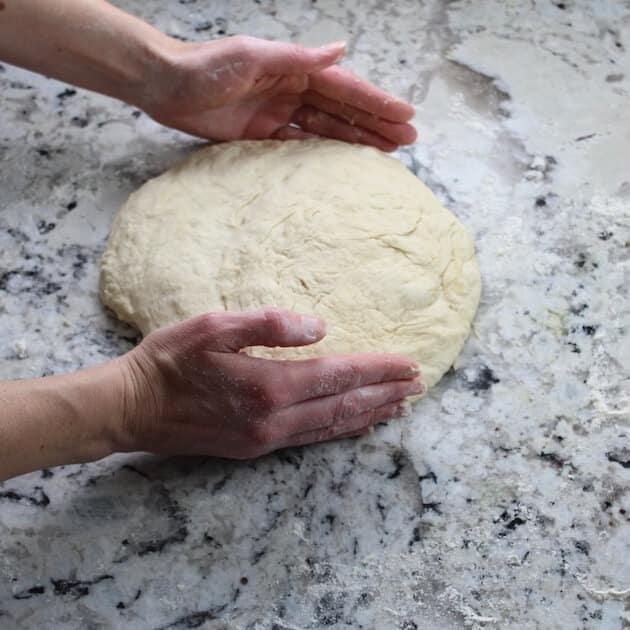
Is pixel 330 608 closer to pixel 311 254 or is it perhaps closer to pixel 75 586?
pixel 75 586

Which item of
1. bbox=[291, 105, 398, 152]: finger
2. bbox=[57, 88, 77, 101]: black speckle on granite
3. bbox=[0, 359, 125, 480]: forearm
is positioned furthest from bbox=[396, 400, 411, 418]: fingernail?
bbox=[57, 88, 77, 101]: black speckle on granite

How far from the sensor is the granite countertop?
1.37 metres

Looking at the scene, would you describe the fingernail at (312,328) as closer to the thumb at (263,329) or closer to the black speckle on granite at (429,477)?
the thumb at (263,329)

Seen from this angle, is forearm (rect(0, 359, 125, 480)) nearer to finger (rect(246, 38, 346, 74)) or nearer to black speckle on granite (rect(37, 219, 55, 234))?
black speckle on granite (rect(37, 219, 55, 234))

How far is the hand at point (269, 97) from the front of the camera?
1.75 metres

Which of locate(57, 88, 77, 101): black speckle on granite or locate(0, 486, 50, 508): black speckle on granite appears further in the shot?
locate(57, 88, 77, 101): black speckle on granite

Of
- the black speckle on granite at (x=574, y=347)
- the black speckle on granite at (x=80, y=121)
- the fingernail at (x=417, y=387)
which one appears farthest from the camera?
the black speckle on granite at (x=80, y=121)

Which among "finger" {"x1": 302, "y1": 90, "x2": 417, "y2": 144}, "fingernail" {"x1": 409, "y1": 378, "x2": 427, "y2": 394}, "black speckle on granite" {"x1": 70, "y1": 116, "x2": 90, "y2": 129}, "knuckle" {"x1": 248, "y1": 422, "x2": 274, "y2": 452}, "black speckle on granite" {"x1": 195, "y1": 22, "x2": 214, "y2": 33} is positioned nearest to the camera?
"knuckle" {"x1": 248, "y1": 422, "x2": 274, "y2": 452}

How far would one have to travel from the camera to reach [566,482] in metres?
1.47

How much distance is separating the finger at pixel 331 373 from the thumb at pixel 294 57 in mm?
714

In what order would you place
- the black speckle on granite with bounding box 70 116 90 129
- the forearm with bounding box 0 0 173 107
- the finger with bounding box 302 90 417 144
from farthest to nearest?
1. the black speckle on granite with bounding box 70 116 90 129
2. the finger with bounding box 302 90 417 144
3. the forearm with bounding box 0 0 173 107

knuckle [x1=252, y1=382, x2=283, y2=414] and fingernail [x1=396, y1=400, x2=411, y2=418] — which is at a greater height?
knuckle [x1=252, y1=382, x2=283, y2=414]

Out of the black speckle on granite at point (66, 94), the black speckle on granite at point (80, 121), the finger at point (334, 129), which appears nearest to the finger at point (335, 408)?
the finger at point (334, 129)

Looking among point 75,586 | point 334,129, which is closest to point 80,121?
point 334,129
